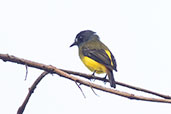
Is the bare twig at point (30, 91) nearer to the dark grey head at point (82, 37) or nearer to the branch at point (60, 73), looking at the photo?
the branch at point (60, 73)

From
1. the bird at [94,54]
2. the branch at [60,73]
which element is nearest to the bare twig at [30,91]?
the branch at [60,73]

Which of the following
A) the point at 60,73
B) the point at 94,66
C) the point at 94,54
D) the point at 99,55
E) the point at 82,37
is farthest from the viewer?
the point at 82,37

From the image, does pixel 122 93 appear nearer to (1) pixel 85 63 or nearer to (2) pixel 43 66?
(2) pixel 43 66

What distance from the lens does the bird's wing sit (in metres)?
5.62

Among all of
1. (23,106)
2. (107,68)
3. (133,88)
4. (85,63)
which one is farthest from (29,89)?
(85,63)

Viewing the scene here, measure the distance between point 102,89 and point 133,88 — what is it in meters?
0.45

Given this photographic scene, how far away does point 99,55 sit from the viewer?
19.7 feet

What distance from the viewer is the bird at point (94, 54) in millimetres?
5656

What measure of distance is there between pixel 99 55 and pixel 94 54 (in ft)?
0.60

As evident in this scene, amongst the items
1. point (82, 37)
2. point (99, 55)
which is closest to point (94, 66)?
point (99, 55)

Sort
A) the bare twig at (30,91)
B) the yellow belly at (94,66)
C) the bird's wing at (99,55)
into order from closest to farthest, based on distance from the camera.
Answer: the bare twig at (30,91) → the bird's wing at (99,55) → the yellow belly at (94,66)

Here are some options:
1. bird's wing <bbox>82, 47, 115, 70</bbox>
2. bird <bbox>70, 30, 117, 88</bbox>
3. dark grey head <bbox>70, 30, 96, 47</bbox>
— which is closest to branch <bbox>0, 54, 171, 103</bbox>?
bird <bbox>70, 30, 117, 88</bbox>

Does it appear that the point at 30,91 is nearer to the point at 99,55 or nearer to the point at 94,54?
the point at 99,55

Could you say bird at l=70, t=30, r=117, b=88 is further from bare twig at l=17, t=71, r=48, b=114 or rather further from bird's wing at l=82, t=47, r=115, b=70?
bare twig at l=17, t=71, r=48, b=114
